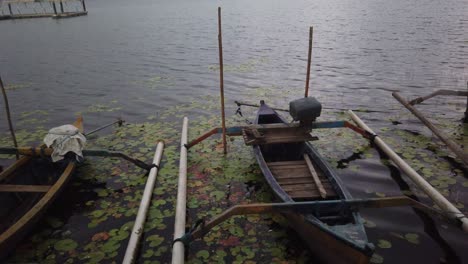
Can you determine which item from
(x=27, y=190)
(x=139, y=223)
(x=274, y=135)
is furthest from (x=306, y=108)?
(x=27, y=190)

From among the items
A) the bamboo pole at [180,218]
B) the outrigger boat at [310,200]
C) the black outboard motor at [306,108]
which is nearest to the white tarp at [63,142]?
the bamboo pole at [180,218]

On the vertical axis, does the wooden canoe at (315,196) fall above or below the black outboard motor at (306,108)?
below

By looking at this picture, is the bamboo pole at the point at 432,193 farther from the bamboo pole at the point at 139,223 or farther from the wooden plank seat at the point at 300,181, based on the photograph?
the bamboo pole at the point at 139,223

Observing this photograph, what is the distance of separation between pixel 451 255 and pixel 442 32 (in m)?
30.1

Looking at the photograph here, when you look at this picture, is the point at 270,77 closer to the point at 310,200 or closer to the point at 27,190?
the point at 310,200

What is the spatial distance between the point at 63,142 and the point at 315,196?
19.6 feet

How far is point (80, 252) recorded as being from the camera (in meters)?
5.44

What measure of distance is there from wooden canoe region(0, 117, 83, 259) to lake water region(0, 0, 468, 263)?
13.6 ft

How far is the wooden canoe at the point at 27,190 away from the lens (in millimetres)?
5220

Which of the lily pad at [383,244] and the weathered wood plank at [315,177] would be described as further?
the weathered wood plank at [315,177]

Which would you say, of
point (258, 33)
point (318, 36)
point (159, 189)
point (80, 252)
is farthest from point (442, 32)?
point (80, 252)

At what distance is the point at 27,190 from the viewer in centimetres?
619

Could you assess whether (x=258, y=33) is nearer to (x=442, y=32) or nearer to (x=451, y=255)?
(x=442, y=32)

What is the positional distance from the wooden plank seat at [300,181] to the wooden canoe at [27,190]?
4691 millimetres
